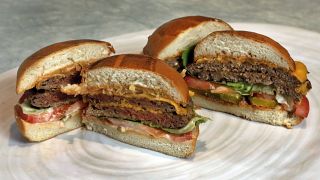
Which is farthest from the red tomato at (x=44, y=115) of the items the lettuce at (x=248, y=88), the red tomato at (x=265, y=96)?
the red tomato at (x=265, y=96)

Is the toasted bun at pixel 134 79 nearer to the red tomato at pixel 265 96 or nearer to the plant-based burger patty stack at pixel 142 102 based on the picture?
the plant-based burger patty stack at pixel 142 102

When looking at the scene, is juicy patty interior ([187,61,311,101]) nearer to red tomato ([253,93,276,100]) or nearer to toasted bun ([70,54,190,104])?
red tomato ([253,93,276,100])

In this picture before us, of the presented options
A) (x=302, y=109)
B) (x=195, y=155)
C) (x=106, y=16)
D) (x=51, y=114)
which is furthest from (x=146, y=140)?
(x=106, y=16)

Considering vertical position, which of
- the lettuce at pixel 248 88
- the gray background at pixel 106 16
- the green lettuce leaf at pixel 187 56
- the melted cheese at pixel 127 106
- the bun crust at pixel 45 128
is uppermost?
the green lettuce leaf at pixel 187 56

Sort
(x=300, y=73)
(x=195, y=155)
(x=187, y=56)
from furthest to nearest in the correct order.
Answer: (x=187, y=56), (x=300, y=73), (x=195, y=155)

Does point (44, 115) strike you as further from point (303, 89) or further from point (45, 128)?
point (303, 89)

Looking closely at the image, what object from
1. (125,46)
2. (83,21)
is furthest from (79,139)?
(83,21)
